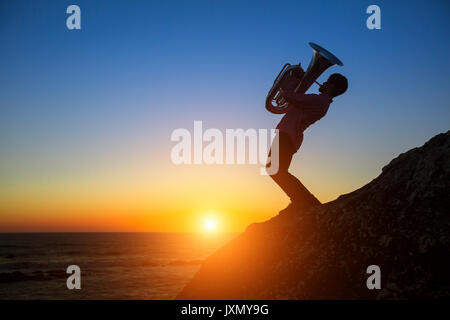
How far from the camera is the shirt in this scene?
5465 millimetres

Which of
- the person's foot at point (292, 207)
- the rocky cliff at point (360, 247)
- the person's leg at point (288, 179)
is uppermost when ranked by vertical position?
the person's leg at point (288, 179)

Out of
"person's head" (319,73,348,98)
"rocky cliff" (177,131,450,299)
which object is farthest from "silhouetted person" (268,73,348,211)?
"rocky cliff" (177,131,450,299)

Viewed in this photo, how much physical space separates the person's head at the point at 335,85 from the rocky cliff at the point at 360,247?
154 cm

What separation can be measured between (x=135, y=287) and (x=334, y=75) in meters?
36.4

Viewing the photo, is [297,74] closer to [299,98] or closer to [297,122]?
[299,98]

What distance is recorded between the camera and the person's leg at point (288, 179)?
562cm

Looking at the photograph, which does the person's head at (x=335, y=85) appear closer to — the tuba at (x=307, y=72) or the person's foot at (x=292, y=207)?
the tuba at (x=307, y=72)

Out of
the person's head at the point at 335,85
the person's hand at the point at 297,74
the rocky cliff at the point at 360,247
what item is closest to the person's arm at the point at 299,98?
the person's head at the point at 335,85

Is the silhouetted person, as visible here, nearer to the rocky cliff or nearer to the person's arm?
the person's arm

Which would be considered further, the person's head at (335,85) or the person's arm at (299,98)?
the person's head at (335,85)

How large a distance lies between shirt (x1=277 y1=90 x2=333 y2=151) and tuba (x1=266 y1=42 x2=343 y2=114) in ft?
1.24
